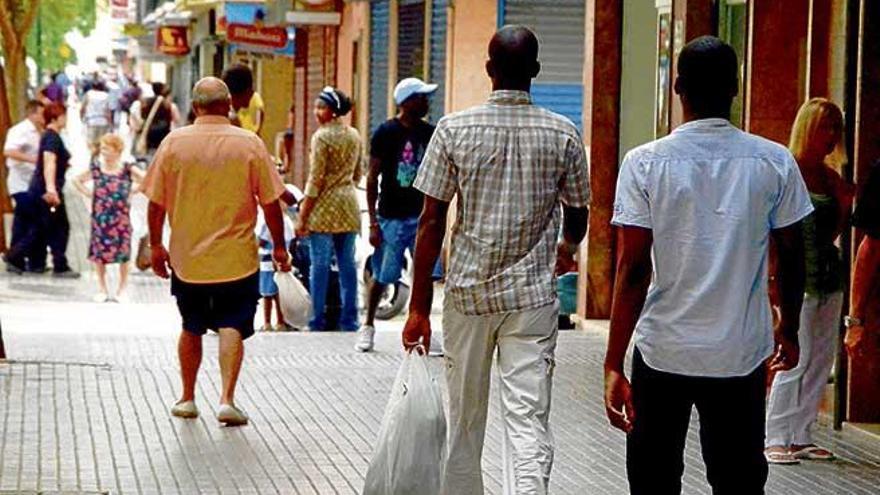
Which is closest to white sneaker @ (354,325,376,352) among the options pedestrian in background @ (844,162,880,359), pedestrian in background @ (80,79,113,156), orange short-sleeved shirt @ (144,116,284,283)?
orange short-sleeved shirt @ (144,116,284,283)

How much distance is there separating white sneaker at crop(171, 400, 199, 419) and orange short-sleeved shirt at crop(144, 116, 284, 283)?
29.9 inches

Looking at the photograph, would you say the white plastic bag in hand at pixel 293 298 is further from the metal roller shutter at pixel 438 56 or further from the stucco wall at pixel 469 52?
the metal roller shutter at pixel 438 56

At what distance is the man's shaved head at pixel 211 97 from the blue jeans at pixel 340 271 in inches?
194

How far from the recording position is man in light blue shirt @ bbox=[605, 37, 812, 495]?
6289 millimetres

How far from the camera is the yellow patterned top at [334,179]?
15.7 meters

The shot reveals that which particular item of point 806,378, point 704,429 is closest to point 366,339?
point 806,378

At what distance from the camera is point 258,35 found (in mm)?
37219

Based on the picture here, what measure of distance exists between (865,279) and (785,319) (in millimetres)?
2664

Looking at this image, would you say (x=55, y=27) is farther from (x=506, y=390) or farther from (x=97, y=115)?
(x=506, y=390)

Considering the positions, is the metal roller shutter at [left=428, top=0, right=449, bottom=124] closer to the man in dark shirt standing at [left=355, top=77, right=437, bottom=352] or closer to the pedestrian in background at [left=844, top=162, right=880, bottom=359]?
the man in dark shirt standing at [left=355, top=77, right=437, bottom=352]

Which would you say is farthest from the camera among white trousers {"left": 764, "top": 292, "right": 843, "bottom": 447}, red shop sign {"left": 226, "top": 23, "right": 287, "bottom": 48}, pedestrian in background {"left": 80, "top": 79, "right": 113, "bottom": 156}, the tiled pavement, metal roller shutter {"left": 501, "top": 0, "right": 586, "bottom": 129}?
pedestrian in background {"left": 80, "top": 79, "right": 113, "bottom": 156}

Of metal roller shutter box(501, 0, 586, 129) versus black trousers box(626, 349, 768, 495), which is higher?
metal roller shutter box(501, 0, 586, 129)

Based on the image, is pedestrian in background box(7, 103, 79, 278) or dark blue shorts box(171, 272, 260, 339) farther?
pedestrian in background box(7, 103, 79, 278)

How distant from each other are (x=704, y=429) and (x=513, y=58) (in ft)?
6.17
